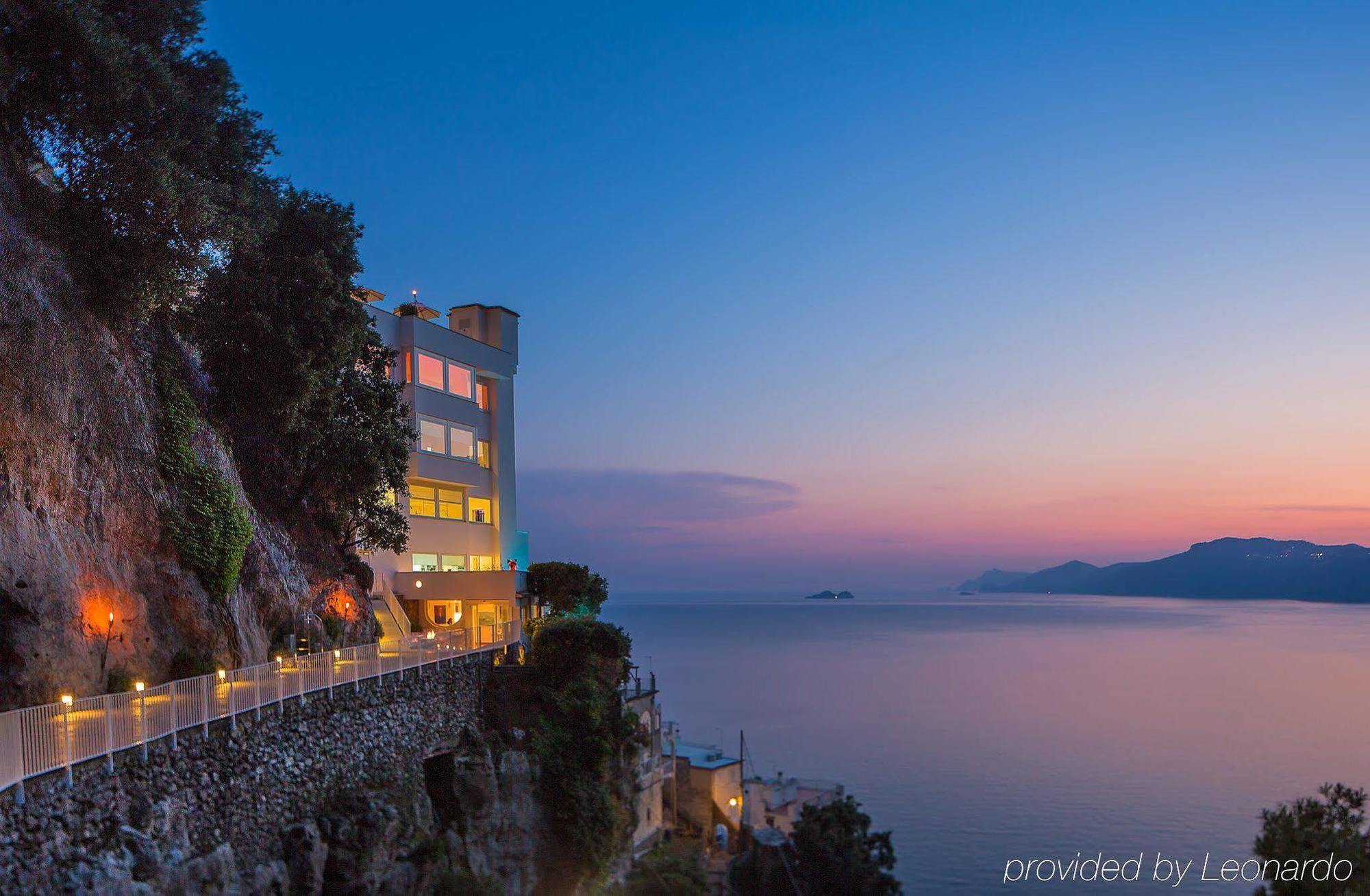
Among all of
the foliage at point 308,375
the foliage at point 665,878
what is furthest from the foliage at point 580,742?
the foliage at point 308,375

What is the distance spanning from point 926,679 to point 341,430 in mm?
82495

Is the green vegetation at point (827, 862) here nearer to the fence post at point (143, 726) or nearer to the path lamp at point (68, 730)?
the fence post at point (143, 726)

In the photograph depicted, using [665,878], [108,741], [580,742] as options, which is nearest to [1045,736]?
[665,878]

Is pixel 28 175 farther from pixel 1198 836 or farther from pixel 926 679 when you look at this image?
pixel 926 679

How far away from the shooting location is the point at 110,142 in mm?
20734

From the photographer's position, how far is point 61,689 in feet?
51.6

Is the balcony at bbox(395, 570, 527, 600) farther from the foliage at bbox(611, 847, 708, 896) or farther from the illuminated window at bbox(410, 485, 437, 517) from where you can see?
the foliage at bbox(611, 847, 708, 896)

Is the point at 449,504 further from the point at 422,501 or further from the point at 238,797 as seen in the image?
the point at 238,797

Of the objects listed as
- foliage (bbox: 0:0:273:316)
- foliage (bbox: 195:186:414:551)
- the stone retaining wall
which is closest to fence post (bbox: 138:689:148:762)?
the stone retaining wall

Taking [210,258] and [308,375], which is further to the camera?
[308,375]

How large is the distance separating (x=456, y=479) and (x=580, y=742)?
14301 millimetres

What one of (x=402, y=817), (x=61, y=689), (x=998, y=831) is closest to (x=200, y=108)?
(x=61, y=689)

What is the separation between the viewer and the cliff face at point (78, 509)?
51.8 ft

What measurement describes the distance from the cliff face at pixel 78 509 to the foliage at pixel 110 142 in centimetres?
106
